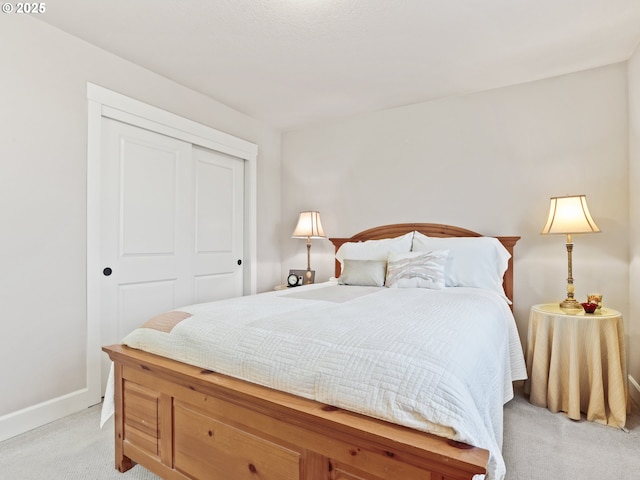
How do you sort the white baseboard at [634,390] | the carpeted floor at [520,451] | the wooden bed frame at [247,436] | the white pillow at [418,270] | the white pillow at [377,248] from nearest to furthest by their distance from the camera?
the wooden bed frame at [247,436] < the carpeted floor at [520,451] < the white baseboard at [634,390] < the white pillow at [418,270] < the white pillow at [377,248]

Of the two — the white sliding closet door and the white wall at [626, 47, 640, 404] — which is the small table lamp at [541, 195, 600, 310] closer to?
the white wall at [626, 47, 640, 404]

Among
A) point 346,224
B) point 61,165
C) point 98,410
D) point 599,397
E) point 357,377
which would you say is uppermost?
point 61,165

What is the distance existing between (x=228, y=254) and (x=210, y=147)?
1.02 meters

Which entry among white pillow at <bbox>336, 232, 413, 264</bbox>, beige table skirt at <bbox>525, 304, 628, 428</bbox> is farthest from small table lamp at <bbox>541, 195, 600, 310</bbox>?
white pillow at <bbox>336, 232, 413, 264</bbox>

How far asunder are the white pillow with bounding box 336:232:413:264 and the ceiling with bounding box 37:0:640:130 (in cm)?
128

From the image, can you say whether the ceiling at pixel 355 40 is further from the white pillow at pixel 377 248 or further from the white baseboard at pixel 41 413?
the white baseboard at pixel 41 413

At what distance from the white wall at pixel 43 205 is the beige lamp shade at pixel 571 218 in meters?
3.11

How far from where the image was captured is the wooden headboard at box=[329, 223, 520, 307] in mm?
2850

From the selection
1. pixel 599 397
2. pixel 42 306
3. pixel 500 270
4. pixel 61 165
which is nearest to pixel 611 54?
pixel 500 270

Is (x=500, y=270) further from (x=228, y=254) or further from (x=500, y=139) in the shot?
(x=228, y=254)

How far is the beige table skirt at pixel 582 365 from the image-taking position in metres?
2.04

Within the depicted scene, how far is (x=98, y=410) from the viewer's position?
2326mm

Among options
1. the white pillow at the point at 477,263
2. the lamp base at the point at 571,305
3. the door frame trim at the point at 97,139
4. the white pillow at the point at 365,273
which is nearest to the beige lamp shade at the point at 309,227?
the white pillow at the point at 365,273

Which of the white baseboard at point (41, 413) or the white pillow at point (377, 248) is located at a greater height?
the white pillow at point (377, 248)
